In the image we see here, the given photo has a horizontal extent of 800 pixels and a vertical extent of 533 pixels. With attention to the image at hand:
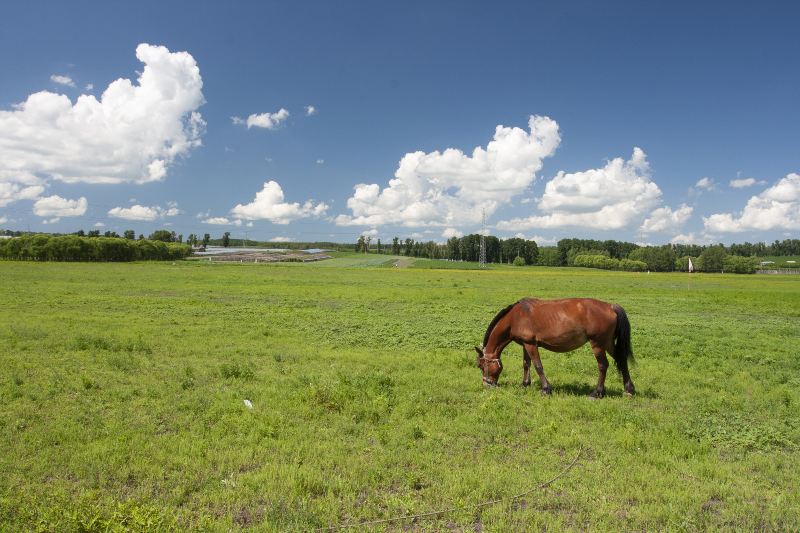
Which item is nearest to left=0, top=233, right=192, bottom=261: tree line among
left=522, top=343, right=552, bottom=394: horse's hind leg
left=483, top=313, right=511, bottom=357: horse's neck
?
left=483, top=313, right=511, bottom=357: horse's neck

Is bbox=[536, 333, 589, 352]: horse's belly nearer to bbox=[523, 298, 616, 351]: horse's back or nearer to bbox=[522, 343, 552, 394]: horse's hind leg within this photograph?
bbox=[523, 298, 616, 351]: horse's back

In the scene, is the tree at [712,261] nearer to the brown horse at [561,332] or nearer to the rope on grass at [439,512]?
the brown horse at [561,332]

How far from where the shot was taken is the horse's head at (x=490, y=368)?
11844 millimetres

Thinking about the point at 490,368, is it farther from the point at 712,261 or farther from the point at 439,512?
the point at 712,261

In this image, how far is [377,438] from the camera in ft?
27.8

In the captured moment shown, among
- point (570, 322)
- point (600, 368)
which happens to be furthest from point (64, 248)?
point (600, 368)

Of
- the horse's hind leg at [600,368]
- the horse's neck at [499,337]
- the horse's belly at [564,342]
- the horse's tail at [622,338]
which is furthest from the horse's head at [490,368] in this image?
the horse's tail at [622,338]

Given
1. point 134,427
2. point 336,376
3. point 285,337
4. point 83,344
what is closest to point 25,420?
point 134,427

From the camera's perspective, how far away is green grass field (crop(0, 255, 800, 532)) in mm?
6027

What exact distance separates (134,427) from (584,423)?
349 inches

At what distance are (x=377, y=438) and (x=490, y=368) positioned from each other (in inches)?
177

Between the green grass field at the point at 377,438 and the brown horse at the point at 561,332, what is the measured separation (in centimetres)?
71

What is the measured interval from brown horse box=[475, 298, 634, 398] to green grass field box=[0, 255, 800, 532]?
711mm

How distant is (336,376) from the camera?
12828 millimetres
